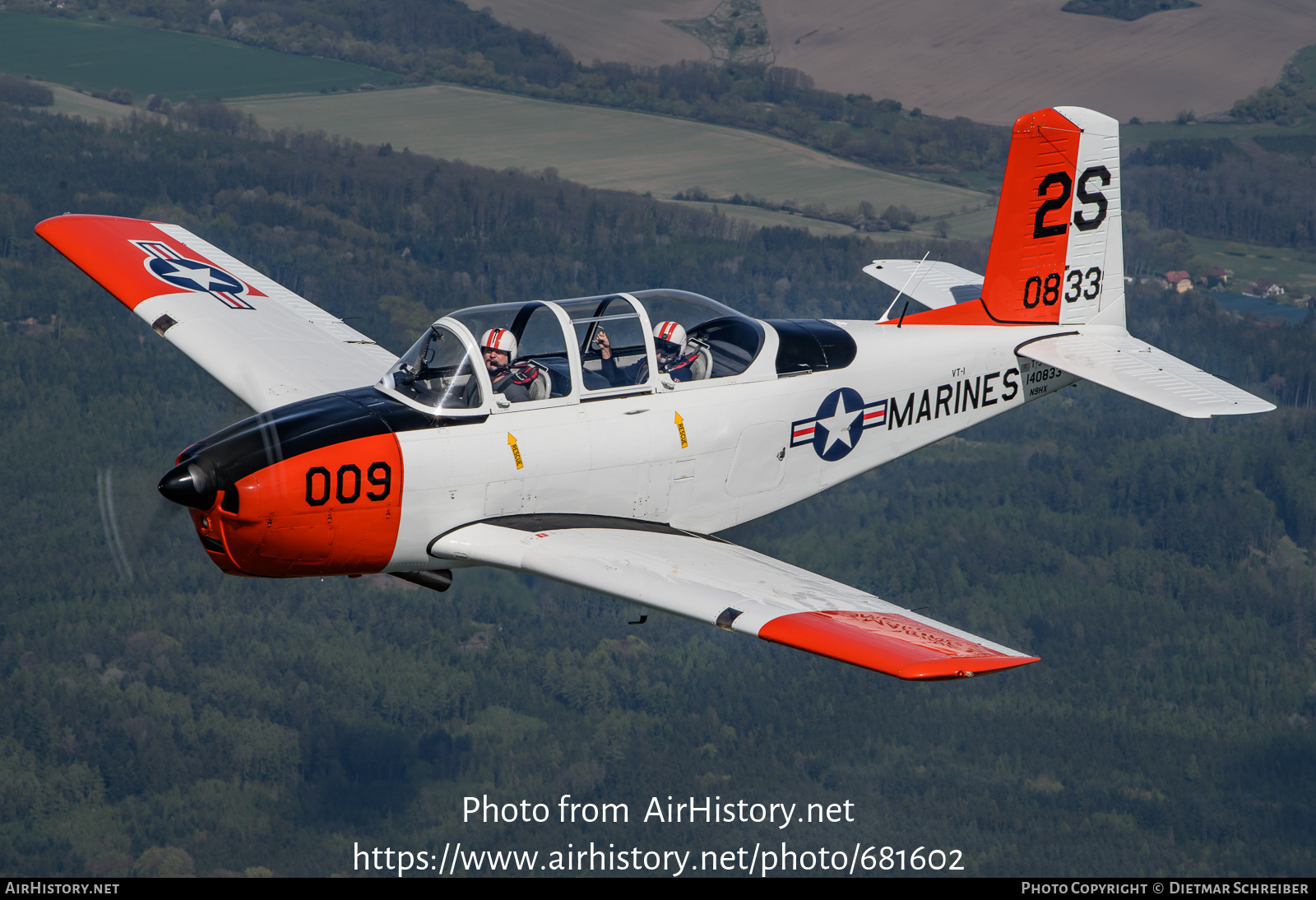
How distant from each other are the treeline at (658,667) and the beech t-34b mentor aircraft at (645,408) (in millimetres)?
120870

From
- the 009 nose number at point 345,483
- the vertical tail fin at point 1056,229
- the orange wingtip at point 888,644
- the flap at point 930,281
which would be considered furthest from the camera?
the flap at point 930,281

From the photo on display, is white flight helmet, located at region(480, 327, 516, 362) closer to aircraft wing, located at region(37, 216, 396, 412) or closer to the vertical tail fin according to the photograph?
aircraft wing, located at region(37, 216, 396, 412)

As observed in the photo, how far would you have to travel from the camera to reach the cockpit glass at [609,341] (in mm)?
15344

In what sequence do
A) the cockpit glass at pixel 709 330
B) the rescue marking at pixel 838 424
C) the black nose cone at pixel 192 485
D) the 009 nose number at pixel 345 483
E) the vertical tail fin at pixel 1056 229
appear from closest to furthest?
the black nose cone at pixel 192 485, the 009 nose number at pixel 345 483, the cockpit glass at pixel 709 330, the rescue marking at pixel 838 424, the vertical tail fin at pixel 1056 229

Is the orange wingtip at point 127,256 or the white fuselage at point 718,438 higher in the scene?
the orange wingtip at point 127,256

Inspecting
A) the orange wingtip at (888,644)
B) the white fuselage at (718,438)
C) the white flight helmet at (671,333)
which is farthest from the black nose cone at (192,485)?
the orange wingtip at (888,644)

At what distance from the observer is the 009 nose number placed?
45.1 ft

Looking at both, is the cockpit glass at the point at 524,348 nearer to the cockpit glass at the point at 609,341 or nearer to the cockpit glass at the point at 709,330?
the cockpit glass at the point at 609,341

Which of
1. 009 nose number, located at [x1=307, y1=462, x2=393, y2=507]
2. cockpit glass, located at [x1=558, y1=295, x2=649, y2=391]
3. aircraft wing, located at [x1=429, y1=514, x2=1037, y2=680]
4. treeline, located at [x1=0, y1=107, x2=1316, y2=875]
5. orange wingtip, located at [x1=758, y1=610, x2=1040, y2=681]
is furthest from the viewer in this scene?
treeline, located at [x1=0, y1=107, x2=1316, y2=875]

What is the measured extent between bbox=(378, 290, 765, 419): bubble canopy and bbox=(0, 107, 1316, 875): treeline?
405ft

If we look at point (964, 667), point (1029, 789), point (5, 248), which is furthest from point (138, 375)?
point (964, 667)

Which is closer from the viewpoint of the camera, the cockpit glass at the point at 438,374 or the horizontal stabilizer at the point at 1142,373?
the cockpit glass at the point at 438,374

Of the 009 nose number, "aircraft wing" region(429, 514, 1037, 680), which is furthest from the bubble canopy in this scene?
"aircraft wing" region(429, 514, 1037, 680)

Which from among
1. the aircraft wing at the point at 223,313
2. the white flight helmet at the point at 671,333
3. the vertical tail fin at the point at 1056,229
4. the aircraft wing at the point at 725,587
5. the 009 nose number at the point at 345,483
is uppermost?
the vertical tail fin at the point at 1056,229
